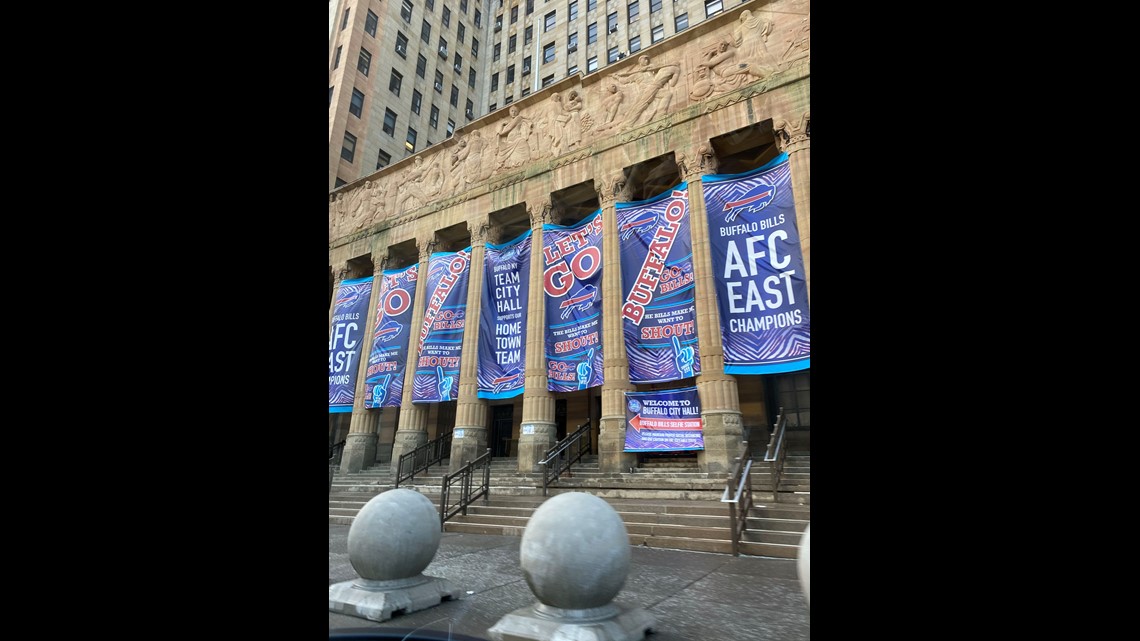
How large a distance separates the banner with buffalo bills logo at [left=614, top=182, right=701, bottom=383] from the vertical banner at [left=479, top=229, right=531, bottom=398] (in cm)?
398

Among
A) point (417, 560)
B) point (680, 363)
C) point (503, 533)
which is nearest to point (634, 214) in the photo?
point (680, 363)

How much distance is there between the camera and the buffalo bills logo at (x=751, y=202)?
1450cm

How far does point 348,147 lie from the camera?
33.2 meters

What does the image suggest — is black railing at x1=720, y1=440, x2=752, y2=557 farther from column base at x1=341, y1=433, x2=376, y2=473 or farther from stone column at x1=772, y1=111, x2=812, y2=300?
column base at x1=341, y1=433, x2=376, y2=473

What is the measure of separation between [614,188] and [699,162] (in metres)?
3.01

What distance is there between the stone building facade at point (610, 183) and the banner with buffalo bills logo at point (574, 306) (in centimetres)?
43

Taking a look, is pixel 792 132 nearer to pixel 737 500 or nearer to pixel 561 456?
pixel 737 500

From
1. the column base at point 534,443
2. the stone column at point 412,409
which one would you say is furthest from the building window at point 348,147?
the column base at point 534,443

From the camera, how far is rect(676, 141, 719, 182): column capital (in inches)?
659

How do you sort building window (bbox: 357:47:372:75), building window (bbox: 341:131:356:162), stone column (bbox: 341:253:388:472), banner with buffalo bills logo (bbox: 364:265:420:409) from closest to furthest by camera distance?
1. banner with buffalo bills logo (bbox: 364:265:420:409)
2. stone column (bbox: 341:253:388:472)
3. building window (bbox: 341:131:356:162)
4. building window (bbox: 357:47:372:75)

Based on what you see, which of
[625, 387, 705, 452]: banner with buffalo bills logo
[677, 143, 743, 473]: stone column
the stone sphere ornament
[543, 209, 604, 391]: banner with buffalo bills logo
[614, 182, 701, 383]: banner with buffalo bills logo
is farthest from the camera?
[543, 209, 604, 391]: banner with buffalo bills logo

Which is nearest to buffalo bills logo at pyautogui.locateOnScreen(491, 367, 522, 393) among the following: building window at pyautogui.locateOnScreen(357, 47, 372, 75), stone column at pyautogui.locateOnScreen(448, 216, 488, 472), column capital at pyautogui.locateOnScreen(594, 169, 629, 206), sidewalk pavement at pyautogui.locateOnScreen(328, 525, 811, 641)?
stone column at pyautogui.locateOnScreen(448, 216, 488, 472)
